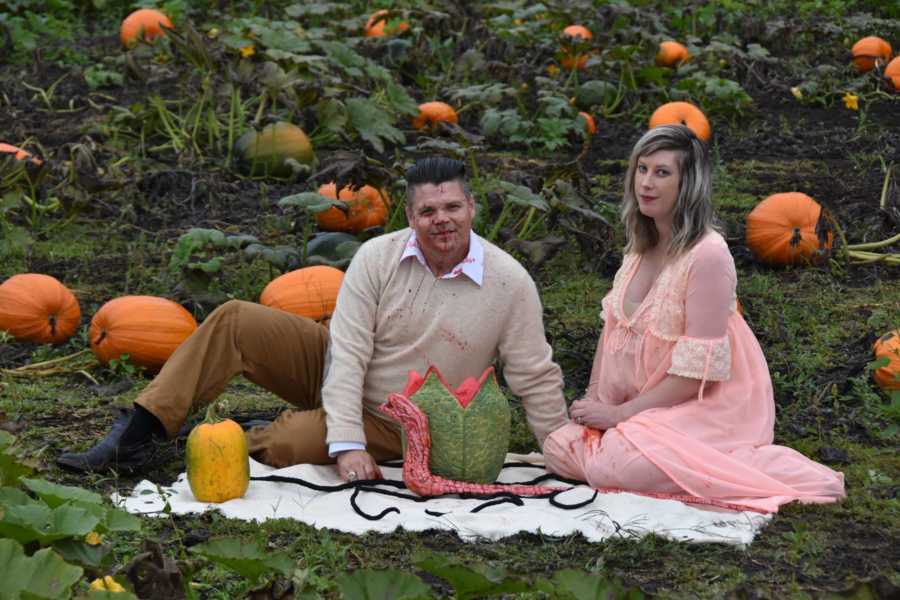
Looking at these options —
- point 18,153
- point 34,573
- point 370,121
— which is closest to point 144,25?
point 370,121

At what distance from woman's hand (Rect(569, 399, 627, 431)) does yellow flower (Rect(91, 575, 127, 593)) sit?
245 centimetres

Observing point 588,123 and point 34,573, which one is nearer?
point 34,573

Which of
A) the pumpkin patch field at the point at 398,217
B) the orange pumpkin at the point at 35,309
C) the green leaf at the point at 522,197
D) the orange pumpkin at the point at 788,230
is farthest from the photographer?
the orange pumpkin at the point at 788,230

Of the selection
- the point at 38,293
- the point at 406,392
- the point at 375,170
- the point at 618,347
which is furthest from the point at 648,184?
the point at 38,293

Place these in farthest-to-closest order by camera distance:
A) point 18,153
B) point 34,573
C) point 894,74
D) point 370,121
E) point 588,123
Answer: point 894,74, point 588,123, point 370,121, point 18,153, point 34,573

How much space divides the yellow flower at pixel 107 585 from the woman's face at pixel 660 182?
8.42 ft

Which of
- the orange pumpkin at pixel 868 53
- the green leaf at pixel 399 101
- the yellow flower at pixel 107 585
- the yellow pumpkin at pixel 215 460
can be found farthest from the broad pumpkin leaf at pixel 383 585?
the orange pumpkin at pixel 868 53

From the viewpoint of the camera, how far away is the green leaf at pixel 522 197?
6.44 m

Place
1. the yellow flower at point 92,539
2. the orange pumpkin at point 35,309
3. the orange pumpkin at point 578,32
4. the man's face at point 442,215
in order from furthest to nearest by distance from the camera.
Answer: the orange pumpkin at point 578,32, the orange pumpkin at point 35,309, the man's face at point 442,215, the yellow flower at point 92,539

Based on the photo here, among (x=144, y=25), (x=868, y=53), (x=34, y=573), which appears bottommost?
(x=144, y=25)

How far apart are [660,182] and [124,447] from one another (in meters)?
1.97

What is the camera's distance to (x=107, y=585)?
103 inches

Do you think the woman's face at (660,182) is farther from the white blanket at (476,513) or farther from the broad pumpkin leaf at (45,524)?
the broad pumpkin leaf at (45,524)

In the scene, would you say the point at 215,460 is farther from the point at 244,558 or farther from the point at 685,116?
the point at 685,116
